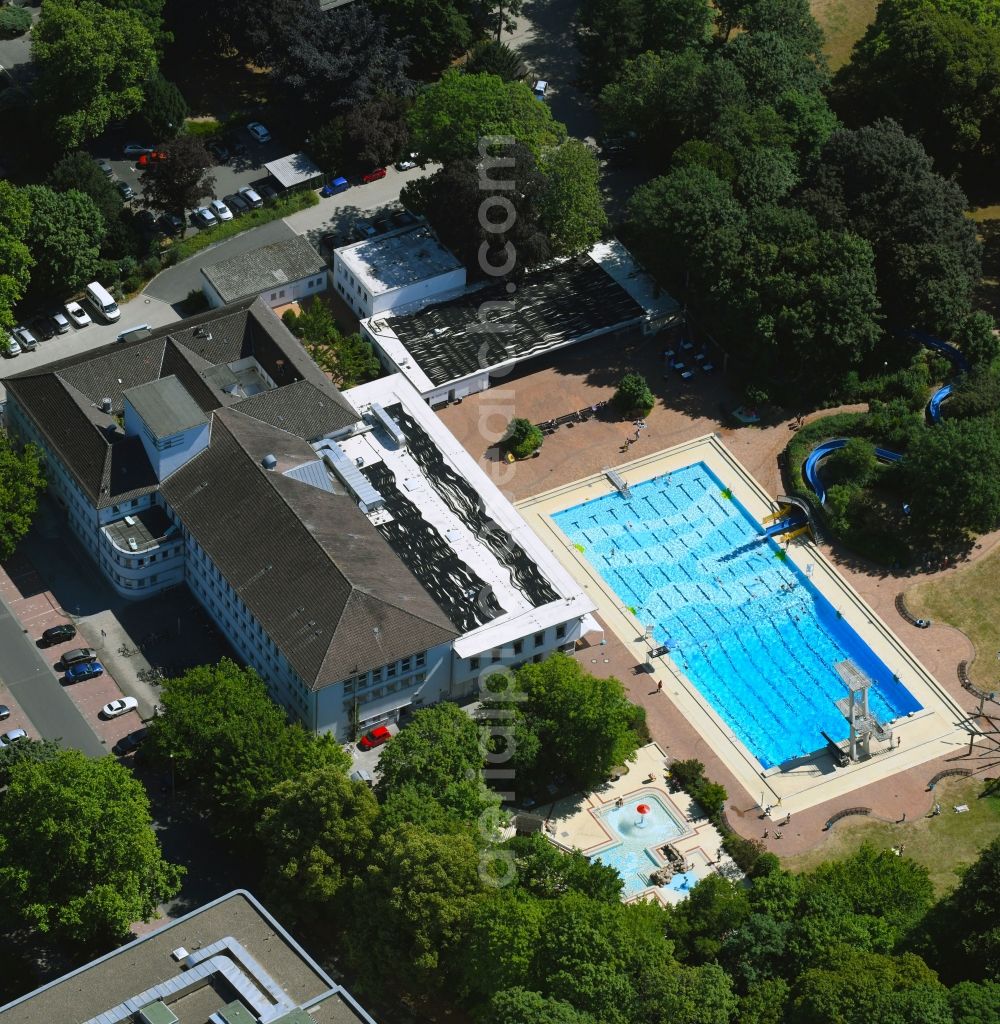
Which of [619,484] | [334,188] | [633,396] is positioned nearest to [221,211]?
[334,188]

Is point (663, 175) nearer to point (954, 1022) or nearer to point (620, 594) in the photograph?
point (620, 594)

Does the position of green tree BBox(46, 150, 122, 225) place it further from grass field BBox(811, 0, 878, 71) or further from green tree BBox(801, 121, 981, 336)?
grass field BBox(811, 0, 878, 71)

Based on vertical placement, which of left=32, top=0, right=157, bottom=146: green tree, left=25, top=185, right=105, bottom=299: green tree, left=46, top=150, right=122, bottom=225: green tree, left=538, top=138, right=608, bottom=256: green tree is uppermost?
left=32, top=0, right=157, bottom=146: green tree

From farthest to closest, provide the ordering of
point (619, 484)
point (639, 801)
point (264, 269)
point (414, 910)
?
1. point (264, 269)
2. point (619, 484)
3. point (639, 801)
4. point (414, 910)

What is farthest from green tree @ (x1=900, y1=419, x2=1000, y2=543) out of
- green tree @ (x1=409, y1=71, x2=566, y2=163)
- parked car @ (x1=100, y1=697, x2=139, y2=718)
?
parked car @ (x1=100, y1=697, x2=139, y2=718)

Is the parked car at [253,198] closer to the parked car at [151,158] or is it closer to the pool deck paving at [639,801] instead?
the parked car at [151,158]

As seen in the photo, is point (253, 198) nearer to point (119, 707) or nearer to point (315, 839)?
point (119, 707)
